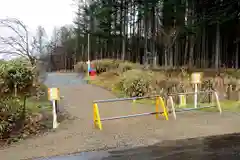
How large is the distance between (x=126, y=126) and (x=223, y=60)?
30359 millimetres

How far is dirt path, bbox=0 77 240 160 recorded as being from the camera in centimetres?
770

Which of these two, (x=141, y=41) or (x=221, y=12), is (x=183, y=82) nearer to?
(x=221, y=12)

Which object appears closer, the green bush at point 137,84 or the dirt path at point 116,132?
the dirt path at point 116,132

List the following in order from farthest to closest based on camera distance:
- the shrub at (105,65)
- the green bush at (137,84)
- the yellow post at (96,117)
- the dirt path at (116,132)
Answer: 1. the shrub at (105,65)
2. the green bush at (137,84)
3. the yellow post at (96,117)
4. the dirt path at (116,132)

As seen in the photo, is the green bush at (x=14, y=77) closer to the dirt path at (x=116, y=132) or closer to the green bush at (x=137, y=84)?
the dirt path at (x=116, y=132)

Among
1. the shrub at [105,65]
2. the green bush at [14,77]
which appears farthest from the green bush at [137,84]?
the shrub at [105,65]

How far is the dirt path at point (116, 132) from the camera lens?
25.3 feet

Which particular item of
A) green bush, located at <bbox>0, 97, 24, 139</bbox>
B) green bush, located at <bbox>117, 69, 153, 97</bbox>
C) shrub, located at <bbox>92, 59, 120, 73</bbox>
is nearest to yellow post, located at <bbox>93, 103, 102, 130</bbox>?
green bush, located at <bbox>0, 97, 24, 139</bbox>

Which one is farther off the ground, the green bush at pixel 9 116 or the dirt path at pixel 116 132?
the green bush at pixel 9 116

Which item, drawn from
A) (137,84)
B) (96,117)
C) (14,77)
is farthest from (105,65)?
(14,77)

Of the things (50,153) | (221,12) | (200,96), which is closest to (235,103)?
(200,96)

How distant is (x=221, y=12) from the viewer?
25578 mm

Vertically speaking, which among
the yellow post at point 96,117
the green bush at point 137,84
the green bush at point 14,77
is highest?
the green bush at point 14,77

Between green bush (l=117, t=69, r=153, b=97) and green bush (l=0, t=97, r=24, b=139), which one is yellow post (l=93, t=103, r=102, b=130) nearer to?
green bush (l=0, t=97, r=24, b=139)
